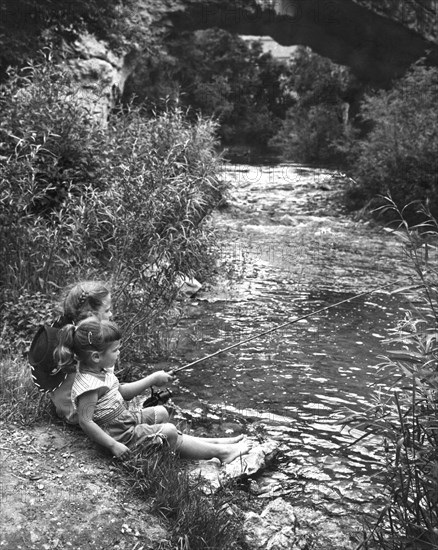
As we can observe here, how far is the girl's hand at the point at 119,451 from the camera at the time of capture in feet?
10.1

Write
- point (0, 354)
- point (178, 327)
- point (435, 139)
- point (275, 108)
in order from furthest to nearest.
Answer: point (275, 108) → point (435, 139) → point (178, 327) → point (0, 354)

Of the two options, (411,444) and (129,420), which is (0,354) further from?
(411,444)

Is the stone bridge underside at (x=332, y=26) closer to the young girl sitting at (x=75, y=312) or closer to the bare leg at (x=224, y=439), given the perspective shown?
the bare leg at (x=224, y=439)

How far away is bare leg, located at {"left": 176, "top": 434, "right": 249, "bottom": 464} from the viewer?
137 inches

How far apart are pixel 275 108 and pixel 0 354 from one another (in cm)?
3453

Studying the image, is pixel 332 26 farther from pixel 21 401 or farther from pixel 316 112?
pixel 21 401

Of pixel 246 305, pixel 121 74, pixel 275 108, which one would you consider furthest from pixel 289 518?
pixel 275 108

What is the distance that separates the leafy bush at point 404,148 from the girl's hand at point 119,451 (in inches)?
437

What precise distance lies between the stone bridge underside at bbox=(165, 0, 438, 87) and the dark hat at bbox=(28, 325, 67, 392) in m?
20.4

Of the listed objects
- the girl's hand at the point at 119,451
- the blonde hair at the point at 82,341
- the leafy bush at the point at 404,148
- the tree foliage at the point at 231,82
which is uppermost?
the tree foliage at the point at 231,82

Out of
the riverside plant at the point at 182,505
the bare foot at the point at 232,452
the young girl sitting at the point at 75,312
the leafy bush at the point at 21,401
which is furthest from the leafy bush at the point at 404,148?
the riverside plant at the point at 182,505

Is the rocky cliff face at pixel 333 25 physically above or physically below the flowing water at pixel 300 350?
above

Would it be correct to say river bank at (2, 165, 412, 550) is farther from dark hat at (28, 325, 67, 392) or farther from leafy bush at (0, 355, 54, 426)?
dark hat at (28, 325, 67, 392)

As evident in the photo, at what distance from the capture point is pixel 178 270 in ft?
17.5
